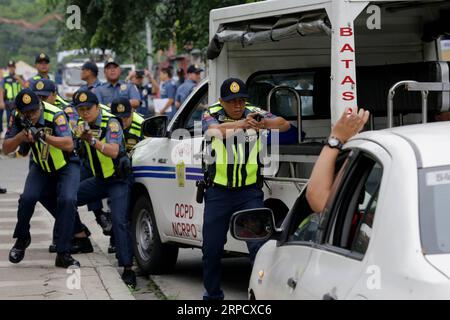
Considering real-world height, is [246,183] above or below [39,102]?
below

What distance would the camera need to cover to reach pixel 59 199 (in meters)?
9.78

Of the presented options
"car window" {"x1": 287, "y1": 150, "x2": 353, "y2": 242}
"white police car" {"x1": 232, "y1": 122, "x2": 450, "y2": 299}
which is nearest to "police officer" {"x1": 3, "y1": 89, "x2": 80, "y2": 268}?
"car window" {"x1": 287, "y1": 150, "x2": 353, "y2": 242}

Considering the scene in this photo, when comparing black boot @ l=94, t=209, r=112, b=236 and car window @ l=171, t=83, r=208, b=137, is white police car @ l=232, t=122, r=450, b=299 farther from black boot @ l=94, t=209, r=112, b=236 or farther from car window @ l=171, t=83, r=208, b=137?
black boot @ l=94, t=209, r=112, b=236

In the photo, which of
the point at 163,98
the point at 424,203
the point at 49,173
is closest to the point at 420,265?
the point at 424,203

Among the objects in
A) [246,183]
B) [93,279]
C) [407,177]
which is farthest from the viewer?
[93,279]

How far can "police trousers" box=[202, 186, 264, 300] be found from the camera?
26.1 ft

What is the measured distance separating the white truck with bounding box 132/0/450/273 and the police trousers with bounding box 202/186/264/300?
330mm

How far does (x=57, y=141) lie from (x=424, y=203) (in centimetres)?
592

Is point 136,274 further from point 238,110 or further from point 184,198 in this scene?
point 238,110

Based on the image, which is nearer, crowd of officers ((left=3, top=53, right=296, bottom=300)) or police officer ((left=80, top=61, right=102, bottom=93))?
crowd of officers ((left=3, top=53, right=296, bottom=300))

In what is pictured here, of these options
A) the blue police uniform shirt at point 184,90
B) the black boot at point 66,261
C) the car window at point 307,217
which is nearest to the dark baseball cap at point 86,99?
the black boot at point 66,261

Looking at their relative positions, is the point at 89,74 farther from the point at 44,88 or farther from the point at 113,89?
the point at 44,88

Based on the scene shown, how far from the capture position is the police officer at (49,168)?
31.3 feet

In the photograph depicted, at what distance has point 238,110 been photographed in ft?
26.5
